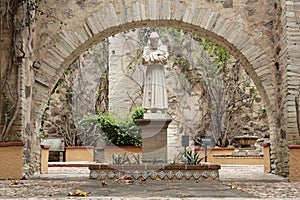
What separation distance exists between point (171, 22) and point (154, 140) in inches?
75.8

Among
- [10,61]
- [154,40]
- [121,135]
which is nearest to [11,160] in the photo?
[10,61]

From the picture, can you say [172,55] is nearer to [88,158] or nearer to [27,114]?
[88,158]

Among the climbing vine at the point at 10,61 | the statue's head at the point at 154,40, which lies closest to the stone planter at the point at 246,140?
the statue's head at the point at 154,40

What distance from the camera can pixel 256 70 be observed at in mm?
8062

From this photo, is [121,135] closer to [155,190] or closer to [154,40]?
[154,40]

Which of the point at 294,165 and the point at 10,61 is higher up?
the point at 10,61

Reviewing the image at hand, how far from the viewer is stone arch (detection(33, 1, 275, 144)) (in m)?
8.05

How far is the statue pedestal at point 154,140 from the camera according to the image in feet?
27.4

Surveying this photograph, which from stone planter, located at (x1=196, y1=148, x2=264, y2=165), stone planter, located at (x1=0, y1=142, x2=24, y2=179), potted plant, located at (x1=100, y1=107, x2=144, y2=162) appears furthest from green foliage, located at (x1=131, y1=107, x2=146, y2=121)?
stone planter, located at (x1=0, y1=142, x2=24, y2=179)

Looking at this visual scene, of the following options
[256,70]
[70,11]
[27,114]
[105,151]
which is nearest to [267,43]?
[256,70]

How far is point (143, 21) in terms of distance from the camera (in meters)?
8.20

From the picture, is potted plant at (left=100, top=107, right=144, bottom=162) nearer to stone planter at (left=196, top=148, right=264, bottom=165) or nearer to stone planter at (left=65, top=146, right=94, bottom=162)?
stone planter at (left=65, top=146, right=94, bottom=162)

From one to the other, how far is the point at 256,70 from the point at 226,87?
7.76m

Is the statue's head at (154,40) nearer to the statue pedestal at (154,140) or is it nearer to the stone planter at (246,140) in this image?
the statue pedestal at (154,140)
